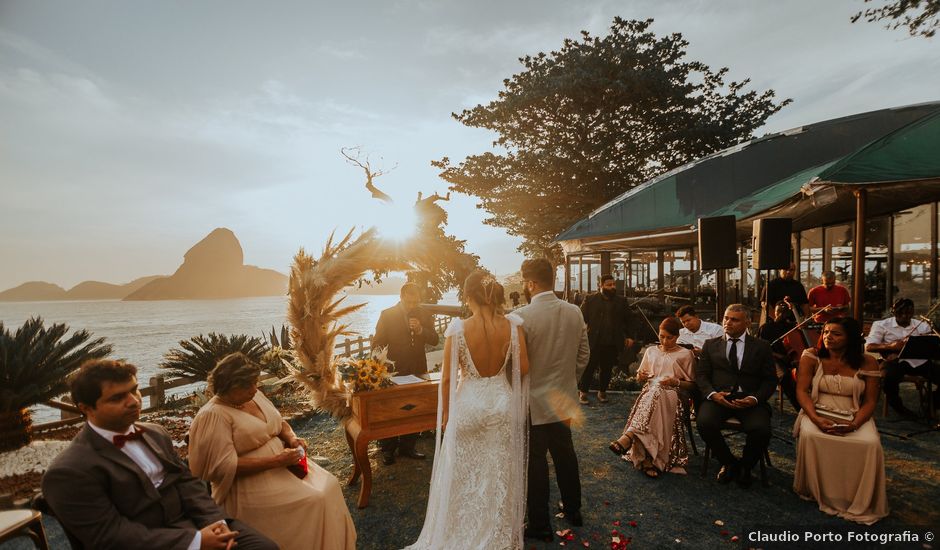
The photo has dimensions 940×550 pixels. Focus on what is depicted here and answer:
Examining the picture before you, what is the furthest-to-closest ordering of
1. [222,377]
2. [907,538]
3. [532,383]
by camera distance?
1. [532,383]
2. [907,538]
3. [222,377]

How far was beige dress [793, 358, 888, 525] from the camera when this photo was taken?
3643 millimetres

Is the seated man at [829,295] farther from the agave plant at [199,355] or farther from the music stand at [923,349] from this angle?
the agave plant at [199,355]

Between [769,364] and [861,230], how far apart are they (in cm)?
310

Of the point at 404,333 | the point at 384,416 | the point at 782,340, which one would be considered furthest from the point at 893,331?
the point at 384,416

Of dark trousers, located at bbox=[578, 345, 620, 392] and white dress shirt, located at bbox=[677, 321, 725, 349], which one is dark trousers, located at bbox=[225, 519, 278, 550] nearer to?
white dress shirt, located at bbox=[677, 321, 725, 349]

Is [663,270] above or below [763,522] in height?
above

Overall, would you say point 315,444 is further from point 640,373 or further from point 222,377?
point 640,373

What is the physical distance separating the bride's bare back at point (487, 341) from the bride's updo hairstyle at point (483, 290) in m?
0.12

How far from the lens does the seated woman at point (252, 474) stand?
2.75 m

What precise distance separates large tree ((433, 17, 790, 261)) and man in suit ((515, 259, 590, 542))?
17097 millimetres

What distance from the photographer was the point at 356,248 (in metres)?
4.34

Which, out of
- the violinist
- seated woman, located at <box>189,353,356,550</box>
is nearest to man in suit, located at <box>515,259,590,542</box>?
seated woman, located at <box>189,353,356,550</box>

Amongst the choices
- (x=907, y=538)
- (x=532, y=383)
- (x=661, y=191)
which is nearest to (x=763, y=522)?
(x=907, y=538)

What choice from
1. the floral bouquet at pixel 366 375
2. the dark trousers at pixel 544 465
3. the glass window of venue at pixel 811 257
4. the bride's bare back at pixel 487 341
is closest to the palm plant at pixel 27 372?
the floral bouquet at pixel 366 375
